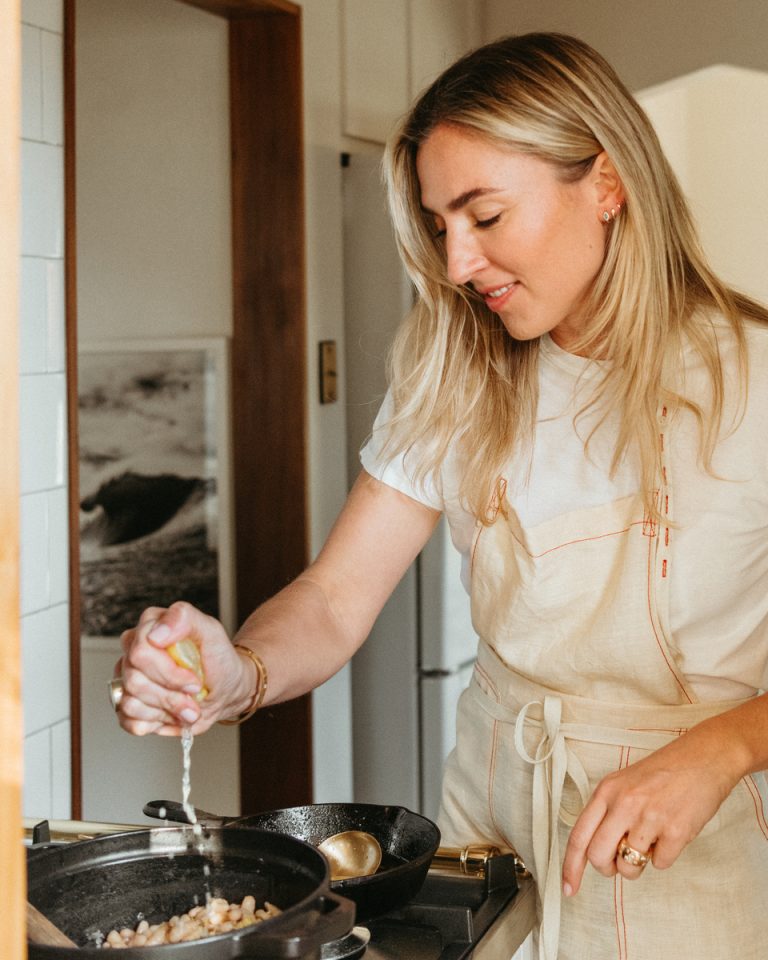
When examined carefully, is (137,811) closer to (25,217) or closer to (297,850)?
(25,217)

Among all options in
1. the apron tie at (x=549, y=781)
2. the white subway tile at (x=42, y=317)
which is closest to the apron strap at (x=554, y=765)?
the apron tie at (x=549, y=781)

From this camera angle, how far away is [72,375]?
2395 millimetres

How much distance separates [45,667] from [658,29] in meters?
2.77

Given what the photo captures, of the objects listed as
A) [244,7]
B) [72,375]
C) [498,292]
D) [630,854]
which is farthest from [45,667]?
[244,7]

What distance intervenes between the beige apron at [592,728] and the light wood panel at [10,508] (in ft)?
2.57

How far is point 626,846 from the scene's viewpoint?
1122mm

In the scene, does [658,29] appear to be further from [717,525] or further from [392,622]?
[717,525]

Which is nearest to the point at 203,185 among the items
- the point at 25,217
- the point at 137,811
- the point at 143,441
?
the point at 143,441

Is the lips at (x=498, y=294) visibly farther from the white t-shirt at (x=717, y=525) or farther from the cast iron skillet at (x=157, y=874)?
the cast iron skillet at (x=157, y=874)

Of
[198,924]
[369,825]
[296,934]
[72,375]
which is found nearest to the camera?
[296,934]

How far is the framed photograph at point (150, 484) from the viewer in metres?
3.41

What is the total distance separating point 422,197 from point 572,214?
0.19 metres

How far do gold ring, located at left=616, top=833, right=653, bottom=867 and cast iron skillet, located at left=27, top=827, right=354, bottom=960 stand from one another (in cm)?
28

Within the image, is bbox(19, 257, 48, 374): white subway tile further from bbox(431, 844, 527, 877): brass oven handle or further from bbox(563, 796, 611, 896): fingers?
bbox(563, 796, 611, 896): fingers
